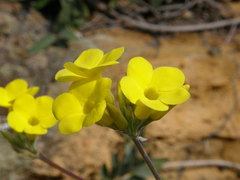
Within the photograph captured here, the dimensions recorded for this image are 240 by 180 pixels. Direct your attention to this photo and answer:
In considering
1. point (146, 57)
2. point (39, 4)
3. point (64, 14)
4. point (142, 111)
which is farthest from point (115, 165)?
point (39, 4)

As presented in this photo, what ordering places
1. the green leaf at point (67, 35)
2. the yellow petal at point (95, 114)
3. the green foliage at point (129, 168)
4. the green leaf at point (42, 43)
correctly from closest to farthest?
the yellow petal at point (95, 114) → the green foliage at point (129, 168) → the green leaf at point (42, 43) → the green leaf at point (67, 35)

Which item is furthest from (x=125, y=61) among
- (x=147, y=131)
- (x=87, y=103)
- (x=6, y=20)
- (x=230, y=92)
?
(x=87, y=103)

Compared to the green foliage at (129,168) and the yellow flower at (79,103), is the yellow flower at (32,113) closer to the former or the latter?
the yellow flower at (79,103)

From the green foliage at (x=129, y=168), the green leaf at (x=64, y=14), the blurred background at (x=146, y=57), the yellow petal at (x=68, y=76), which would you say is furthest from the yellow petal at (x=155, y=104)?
the green leaf at (x=64, y=14)

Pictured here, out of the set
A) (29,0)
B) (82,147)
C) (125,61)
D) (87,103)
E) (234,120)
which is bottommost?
(82,147)

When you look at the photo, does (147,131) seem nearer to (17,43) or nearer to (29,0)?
(17,43)

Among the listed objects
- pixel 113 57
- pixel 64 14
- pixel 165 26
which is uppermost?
pixel 113 57

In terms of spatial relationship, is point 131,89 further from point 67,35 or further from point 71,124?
point 67,35
